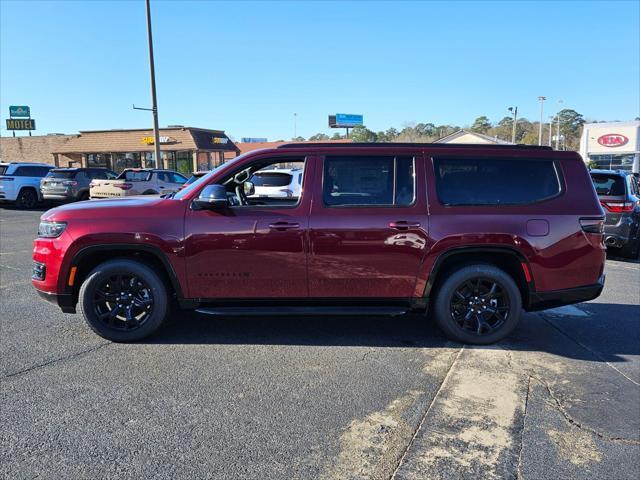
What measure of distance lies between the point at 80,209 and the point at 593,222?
487cm

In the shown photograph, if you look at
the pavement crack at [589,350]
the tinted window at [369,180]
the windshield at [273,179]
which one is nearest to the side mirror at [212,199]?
the tinted window at [369,180]

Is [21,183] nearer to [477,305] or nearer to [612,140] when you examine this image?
[477,305]

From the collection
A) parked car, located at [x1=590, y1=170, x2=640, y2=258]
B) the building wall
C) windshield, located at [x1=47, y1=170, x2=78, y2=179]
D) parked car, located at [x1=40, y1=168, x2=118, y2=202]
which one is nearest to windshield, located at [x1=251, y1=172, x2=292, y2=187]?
parked car, located at [x1=590, y1=170, x2=640, y2=258]

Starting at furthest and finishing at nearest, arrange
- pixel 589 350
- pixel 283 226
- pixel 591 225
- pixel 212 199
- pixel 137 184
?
pixel 137 184 → pixel 589 350 → pixel 591 225 → pixel 283 226 → pixel 212 199

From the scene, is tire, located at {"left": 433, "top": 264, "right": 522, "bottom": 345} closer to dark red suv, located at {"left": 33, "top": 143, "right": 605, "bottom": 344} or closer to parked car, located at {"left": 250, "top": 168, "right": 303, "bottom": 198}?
dark red suv, located at {"left": 33, "top": 143, "right": 605, "bottom": 344}

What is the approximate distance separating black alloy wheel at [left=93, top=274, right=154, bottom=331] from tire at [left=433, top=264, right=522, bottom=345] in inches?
111

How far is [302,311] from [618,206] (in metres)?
7.79

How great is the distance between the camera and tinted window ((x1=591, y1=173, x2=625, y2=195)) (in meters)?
9.73

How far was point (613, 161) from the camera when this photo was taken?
42.2m

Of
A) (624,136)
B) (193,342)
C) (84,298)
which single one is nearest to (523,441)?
(193,342)

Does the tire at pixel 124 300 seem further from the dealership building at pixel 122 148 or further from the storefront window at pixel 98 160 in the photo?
the storefront window at pixel 98 160

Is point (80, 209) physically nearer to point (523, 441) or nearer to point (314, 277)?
point (314, 277)

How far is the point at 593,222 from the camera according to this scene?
468 centimetres

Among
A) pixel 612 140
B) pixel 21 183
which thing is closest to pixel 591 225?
pixel 21 183
